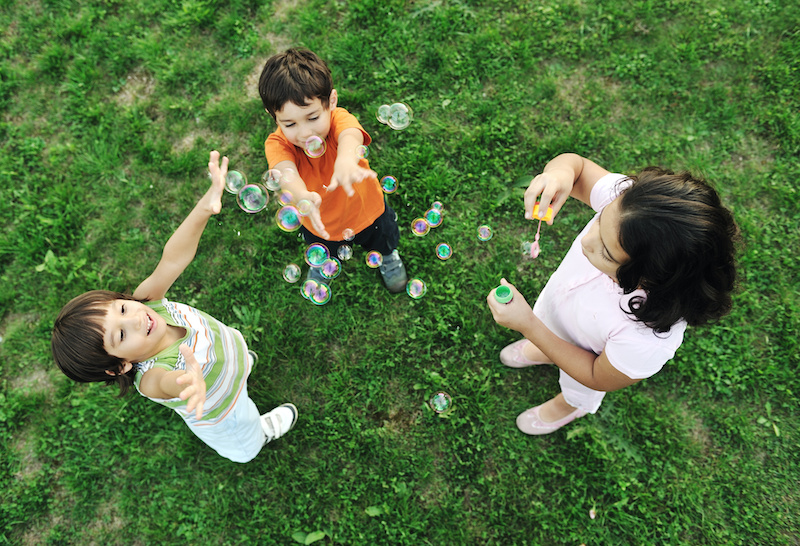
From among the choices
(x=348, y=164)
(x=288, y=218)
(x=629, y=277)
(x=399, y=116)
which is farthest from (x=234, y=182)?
(x=629, y=277)

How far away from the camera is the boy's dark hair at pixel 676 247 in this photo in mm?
1901

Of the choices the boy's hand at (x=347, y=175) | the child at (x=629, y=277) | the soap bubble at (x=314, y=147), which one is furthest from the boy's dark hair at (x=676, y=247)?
the soap bubble at (x=314, y=147)

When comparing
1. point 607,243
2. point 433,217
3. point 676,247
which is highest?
point 676,247

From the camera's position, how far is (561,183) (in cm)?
264

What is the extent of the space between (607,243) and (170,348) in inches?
98.0

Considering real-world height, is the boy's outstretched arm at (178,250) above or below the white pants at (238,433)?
above

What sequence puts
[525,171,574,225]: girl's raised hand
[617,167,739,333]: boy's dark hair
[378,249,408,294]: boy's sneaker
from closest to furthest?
[617,167,739,333]: boy's dark hair
[525,171,574,225]: girl's raised hand
[378,249,408,294]: boy's sneaker

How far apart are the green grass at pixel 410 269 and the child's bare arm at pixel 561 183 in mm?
1560

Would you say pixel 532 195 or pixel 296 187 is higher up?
pixel 532 195

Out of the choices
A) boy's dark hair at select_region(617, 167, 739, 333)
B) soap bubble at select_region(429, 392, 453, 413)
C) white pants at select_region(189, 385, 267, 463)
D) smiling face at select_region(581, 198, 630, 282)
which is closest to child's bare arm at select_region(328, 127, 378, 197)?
smiling face at select_region(581, 198, 630, 282)

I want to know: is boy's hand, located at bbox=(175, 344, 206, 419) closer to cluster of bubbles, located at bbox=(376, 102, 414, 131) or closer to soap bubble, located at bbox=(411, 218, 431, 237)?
soap bubble, located at bbox=(411, 218, 431, 237)

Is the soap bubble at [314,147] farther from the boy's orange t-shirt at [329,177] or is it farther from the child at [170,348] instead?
the child at [170,348]

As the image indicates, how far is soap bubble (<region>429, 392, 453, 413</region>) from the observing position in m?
3.94

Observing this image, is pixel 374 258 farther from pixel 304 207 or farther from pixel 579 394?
pixel 579 394
